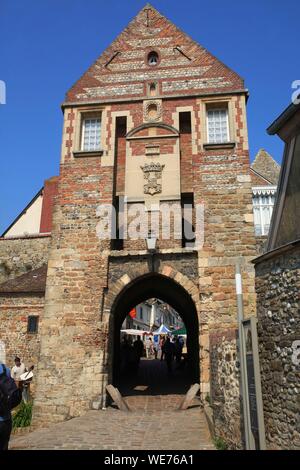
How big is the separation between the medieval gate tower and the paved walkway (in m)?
0.87

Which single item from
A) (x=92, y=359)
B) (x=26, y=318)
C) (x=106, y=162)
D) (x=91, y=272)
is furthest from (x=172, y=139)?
(x=26, y=318)

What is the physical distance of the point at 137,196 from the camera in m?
11.0

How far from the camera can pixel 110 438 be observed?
23.0ft

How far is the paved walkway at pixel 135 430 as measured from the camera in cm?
657

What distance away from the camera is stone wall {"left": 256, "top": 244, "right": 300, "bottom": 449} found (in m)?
4.55

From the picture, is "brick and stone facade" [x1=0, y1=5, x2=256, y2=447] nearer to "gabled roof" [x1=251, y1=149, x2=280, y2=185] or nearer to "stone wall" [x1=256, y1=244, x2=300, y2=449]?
"stone wall" [x1=256, y1=244, x2=300, y2=449]

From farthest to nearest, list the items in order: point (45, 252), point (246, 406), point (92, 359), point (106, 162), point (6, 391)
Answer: point (45, 252) → point (106, 162) → point (92, 359) → point (246, 406) → point (6, 391)

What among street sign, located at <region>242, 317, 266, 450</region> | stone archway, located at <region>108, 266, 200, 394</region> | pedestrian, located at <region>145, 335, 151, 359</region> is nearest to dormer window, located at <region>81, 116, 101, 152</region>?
stone archway, located at <region>108, 266, 200, 394</region>

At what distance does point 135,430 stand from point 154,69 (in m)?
10.2

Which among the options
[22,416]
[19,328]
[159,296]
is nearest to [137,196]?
[159,296]

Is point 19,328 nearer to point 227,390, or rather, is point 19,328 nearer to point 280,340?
point 227,390

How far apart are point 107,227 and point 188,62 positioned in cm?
585

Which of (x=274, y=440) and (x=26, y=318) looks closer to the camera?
(x=274, y=440)

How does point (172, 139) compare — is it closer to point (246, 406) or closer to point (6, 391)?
point (246, 406)
